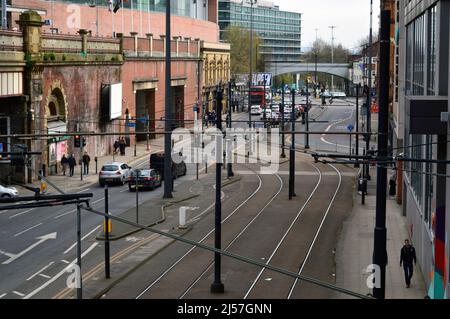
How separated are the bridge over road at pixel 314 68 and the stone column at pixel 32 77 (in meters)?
88.4

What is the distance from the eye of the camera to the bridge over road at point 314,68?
136 m

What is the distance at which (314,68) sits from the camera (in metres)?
133

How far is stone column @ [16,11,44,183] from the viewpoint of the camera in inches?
1772

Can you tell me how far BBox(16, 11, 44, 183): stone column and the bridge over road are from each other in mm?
88421

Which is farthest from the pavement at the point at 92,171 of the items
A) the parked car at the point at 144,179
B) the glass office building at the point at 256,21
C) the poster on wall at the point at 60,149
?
the glass office building at the point at 256,21

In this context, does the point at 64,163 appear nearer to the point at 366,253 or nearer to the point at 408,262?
the point at 366,253

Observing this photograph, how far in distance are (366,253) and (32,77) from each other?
24.0 m

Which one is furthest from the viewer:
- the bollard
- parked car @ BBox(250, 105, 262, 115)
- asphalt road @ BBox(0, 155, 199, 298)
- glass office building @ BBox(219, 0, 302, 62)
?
glass office building @ BBox(219, 0, 302, 62)

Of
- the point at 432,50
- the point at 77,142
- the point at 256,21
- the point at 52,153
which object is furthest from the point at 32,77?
the point at 256,21

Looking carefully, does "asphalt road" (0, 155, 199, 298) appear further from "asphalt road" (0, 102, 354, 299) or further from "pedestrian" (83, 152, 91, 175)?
"pedestrian" (83, 152, 91, 175)

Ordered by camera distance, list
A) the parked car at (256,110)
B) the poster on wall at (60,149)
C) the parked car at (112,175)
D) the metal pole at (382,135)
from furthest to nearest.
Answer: the parked car at (256,110) → the poster on wall at (60,149) → the parked car at (112,175) → the metal pole at (382,135)

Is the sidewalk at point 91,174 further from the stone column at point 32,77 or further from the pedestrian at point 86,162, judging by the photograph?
the stone column at point 32,77

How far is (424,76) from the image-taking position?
2555 cm

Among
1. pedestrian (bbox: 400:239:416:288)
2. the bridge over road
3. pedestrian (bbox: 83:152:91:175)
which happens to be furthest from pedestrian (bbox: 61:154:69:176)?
the bridge over road
